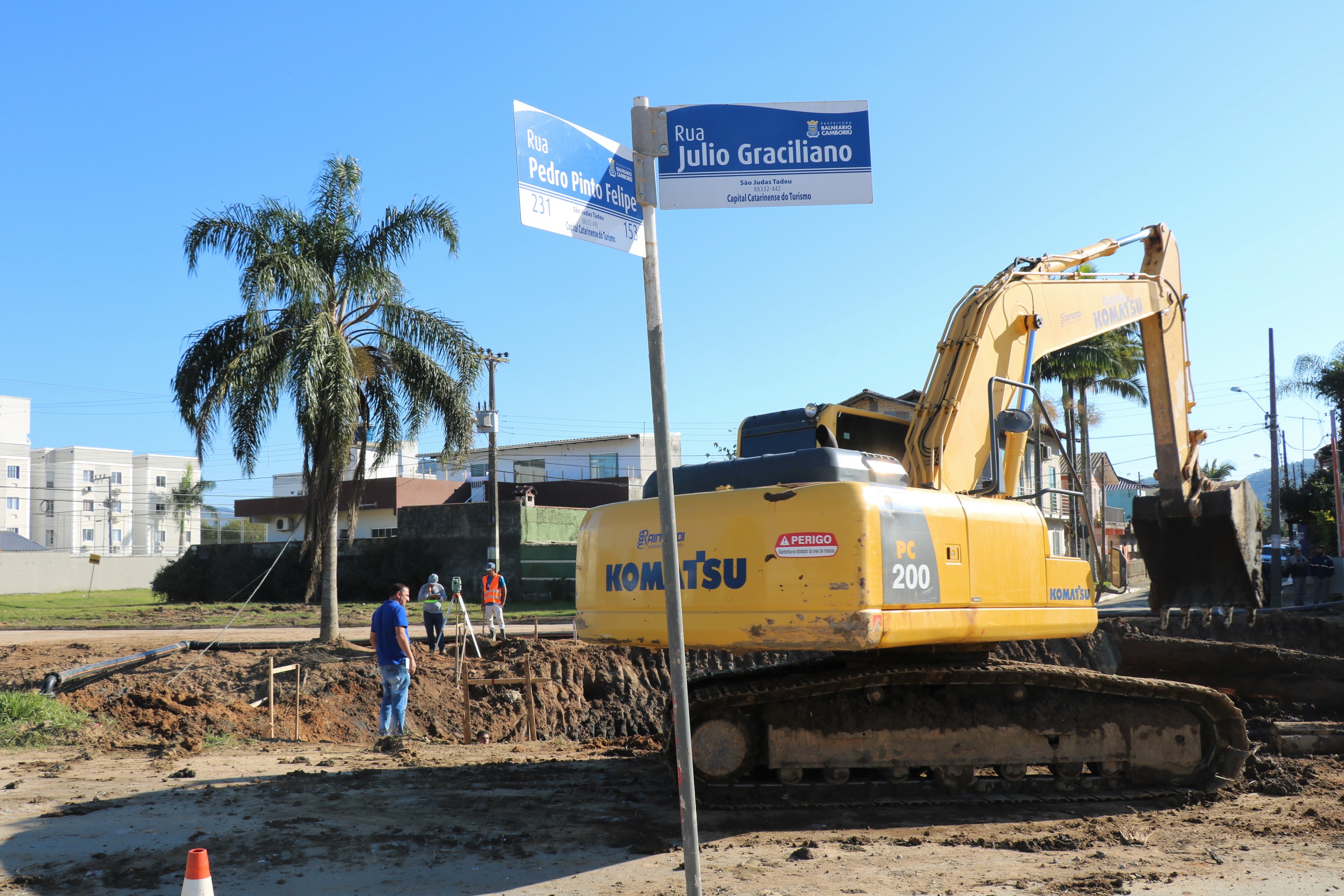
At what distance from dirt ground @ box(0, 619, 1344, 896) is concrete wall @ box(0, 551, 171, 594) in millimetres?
47939

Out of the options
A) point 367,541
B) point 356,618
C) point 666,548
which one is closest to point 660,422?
point 666,548

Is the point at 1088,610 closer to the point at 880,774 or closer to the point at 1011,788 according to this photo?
the point at 1011,788

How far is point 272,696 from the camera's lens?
41.8 feet

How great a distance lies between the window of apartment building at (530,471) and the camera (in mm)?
59594

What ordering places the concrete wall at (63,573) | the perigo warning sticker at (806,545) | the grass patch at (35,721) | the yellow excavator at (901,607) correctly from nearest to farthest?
the perigo warning sticker at (806,545) < the yellow excavator at (901,607) < the grass patch at (35,721) < the concrete wall at (63,573)

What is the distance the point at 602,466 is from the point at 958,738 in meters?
54.7

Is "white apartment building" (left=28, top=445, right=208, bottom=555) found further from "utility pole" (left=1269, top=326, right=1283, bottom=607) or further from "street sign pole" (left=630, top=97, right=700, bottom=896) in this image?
"street sign pole" (left=630, top=97, right=700, bottom=896)

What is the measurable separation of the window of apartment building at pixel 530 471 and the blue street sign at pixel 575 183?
179 feet

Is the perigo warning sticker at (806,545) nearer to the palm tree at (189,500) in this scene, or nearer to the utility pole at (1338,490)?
the utility pole at (1338,490)

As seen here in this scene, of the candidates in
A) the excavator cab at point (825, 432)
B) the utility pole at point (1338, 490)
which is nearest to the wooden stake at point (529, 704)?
the excavator cab at point (825, 432)

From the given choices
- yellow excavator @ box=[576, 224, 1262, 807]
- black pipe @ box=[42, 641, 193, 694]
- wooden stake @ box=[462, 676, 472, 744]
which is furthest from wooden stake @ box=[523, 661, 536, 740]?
yellow excavator @ box=[576, 224, 1262, 807]

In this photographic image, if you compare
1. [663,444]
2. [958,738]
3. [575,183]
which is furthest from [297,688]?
[575,183]

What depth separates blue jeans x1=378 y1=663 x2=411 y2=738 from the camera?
11766mm

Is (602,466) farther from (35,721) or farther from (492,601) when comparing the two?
(35,721)
